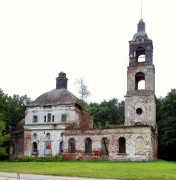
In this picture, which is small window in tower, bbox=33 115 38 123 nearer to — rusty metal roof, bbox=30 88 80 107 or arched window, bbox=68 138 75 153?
rusty metal roof, bbox=30 88 80 107

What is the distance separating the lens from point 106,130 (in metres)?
42.7

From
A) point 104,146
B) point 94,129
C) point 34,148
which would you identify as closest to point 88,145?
point 104,146

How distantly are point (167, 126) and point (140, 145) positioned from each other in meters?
15.9

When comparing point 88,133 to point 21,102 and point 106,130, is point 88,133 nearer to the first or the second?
point 106,130

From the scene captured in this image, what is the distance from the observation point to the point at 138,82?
4809 cm

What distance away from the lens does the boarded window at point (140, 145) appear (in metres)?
40.7

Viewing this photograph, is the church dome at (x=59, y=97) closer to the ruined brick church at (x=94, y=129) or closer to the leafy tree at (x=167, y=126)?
the ruined brick church at (x=94, y=129)

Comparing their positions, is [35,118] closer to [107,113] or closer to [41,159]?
[41,159]

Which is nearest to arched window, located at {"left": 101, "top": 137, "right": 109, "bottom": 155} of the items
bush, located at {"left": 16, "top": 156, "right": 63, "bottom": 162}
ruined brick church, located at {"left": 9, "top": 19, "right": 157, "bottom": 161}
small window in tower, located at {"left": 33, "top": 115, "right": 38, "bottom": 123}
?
ruined brick church, located at {"left": 9, "top": 19, "right": 157, "bottom": 161}

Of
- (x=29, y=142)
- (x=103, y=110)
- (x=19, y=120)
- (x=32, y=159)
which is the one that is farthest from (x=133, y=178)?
(x=103, y=110)

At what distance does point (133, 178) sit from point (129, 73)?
91.7ft

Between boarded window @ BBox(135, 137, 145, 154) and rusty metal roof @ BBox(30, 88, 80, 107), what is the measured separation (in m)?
10.7

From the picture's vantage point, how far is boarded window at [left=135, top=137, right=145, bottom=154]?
40656mm

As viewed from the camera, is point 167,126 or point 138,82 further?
point 167,126
